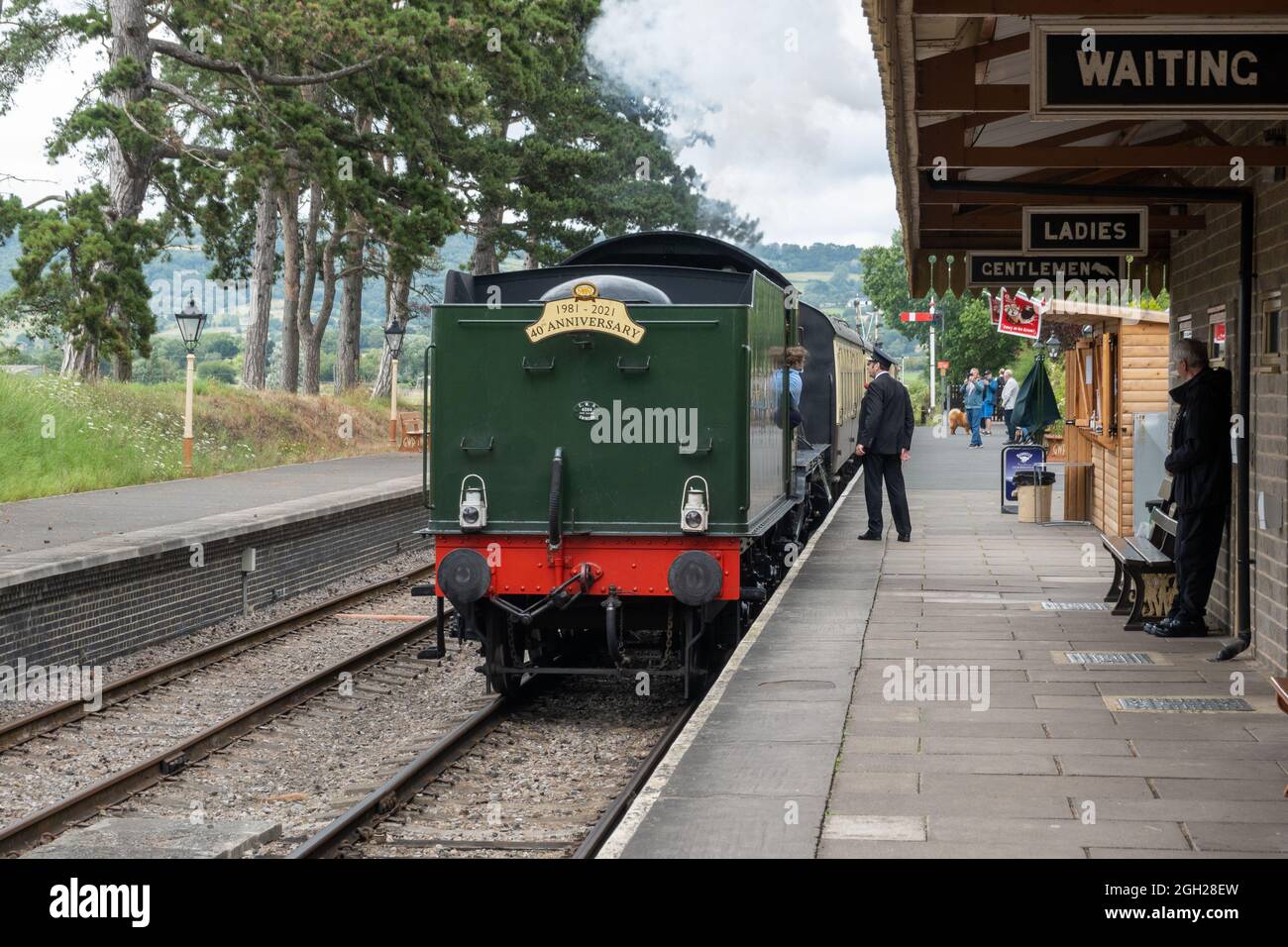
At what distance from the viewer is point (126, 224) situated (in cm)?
Answer: 2295

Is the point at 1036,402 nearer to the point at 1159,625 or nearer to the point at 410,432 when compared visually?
the point at 1159,625

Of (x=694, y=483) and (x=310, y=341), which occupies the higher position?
(x=310, y=341)

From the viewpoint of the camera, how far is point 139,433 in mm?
22578

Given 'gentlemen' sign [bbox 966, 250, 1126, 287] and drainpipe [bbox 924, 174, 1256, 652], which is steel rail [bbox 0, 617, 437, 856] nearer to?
drainpipe [bbox 924, 174, 1256, 652]

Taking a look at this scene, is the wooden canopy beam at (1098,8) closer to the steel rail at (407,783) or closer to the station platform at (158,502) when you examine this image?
the steel rail at (407,783)

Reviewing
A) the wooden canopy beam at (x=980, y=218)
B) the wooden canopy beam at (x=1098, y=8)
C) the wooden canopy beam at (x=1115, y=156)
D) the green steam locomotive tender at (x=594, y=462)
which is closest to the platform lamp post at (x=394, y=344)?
the wooden canopy beam at (x=980, y=218)

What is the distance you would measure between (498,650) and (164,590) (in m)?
4.49

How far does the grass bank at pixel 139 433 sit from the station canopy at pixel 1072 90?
12570 millimetres

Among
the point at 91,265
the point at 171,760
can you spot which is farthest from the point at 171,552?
the point at 91,265
